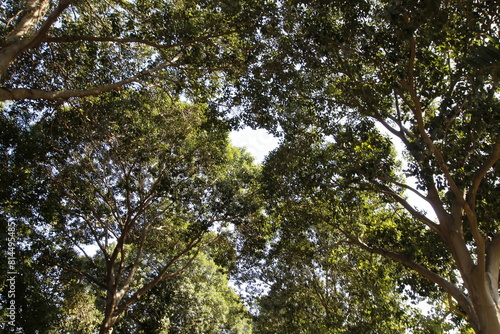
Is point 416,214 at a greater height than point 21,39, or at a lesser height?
greater

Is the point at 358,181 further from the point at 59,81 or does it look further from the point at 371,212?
the point at 59,81

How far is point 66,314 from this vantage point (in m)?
14.0

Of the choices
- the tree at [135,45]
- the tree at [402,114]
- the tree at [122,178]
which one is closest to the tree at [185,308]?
the tree at [122,178]

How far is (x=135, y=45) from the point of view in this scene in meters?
9.59

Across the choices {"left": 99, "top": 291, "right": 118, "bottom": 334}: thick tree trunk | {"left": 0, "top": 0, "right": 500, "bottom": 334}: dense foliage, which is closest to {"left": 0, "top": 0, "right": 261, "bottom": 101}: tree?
{"left": 0, "top": 0, "right": 500, "bottom": 334}: dense foliage

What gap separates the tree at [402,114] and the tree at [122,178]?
2.56 m

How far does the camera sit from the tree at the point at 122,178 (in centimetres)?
984

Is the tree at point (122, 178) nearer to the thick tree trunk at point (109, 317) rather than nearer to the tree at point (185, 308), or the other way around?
the thick tree trunk at point (109, 317)

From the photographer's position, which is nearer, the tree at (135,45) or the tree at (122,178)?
the tree at (135,45)

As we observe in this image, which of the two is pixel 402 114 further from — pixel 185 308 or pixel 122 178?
pixel 185 308

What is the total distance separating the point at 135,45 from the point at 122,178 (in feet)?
15.4

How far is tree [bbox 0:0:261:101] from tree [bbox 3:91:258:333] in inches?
33.4

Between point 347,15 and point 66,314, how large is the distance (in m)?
15.1

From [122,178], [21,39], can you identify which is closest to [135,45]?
[21,39]
